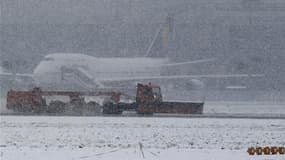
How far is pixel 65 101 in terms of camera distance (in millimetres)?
29922

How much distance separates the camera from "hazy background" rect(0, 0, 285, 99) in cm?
5906

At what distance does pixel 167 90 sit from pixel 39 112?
19.4m

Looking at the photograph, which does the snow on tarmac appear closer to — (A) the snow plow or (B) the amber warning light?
(B) the amber warning light

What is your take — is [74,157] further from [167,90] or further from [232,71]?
[232,71]

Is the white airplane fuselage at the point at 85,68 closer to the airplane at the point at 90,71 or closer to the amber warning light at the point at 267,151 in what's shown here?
the airplane at the point at 90,71

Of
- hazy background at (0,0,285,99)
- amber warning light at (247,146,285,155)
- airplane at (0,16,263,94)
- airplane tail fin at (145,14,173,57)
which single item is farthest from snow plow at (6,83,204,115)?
hazy background at (0,0,285,99)

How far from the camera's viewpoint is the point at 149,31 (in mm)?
61094

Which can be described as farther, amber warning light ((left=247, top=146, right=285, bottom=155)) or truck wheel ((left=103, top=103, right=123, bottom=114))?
truck wheel ((left=103, top=103, right=123, bottom=114))

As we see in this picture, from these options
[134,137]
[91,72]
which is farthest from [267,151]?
[91,72]

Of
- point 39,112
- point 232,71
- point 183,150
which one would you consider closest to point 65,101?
point 39,112

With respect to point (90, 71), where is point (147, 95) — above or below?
below

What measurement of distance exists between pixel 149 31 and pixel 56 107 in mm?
34449

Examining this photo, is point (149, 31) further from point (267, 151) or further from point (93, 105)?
point (267, 151)

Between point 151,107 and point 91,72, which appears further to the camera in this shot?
point 91,72
